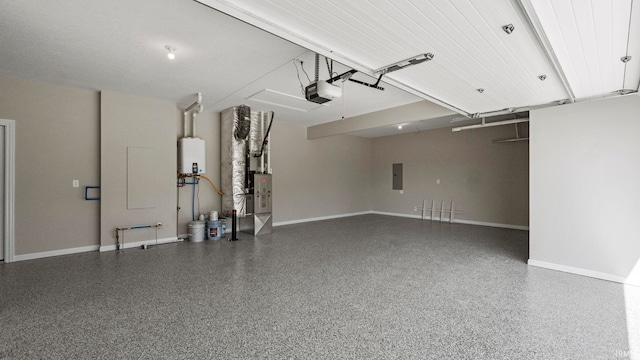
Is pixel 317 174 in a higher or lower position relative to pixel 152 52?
lower

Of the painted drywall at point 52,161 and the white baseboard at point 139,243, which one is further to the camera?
the white baseboard at point 139,243

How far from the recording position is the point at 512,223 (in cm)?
667

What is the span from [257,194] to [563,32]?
528 cm

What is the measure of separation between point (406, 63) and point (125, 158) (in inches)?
190

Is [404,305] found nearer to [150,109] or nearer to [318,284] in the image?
[318,284]

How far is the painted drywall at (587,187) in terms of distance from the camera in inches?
132

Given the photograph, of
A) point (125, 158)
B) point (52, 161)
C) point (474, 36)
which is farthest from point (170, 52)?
point (474, 36)

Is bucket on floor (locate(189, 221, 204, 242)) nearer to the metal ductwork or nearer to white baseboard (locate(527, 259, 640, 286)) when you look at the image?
the metal ductwork

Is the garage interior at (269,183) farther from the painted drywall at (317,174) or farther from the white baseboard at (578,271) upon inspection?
the painted drywall at (317,174)

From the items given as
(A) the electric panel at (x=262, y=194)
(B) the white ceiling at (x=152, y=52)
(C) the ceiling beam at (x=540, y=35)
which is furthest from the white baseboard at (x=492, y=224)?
(A) the electric panel at (x=262, y=194)

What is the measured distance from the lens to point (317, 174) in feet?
26.8

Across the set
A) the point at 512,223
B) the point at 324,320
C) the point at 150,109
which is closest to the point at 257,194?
the point at 150,109

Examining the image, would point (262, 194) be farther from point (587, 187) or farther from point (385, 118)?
point (587, 187)

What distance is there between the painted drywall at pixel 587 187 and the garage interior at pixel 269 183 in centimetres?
2
